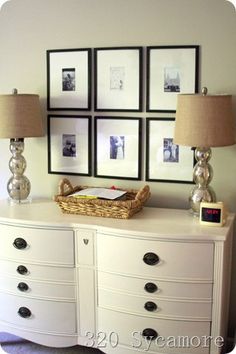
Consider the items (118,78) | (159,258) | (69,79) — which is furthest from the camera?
(69,79)

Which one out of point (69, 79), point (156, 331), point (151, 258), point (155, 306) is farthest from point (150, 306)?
point (69, 79)

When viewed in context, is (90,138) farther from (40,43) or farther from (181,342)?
(181,342)

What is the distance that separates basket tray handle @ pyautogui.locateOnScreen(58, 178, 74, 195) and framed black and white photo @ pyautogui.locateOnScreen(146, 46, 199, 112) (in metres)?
0.60

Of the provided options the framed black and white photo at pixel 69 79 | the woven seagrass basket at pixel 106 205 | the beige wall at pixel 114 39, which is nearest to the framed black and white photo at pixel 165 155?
the beige wall at pixel 114 39

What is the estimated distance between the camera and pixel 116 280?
2.13m

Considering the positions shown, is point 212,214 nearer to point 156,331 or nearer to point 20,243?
point 156,331

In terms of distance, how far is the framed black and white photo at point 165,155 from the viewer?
7.95 ft

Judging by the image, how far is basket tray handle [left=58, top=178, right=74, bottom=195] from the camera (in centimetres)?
243

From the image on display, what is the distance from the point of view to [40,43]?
263cm

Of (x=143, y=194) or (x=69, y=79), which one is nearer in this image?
(x=143, y=194)

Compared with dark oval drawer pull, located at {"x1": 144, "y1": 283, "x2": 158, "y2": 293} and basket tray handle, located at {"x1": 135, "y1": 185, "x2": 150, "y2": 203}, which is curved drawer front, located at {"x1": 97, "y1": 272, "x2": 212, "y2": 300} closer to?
dark oval drawer pull, located at {"x1": 144, "y1": 283, "x2": 158, "y2": 293}

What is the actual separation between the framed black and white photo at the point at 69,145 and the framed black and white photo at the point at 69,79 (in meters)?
0.08

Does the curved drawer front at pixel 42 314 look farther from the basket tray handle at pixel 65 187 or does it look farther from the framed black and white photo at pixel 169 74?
the framed black and white photo at pixel 169 74

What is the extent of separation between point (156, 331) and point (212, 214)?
60cm
